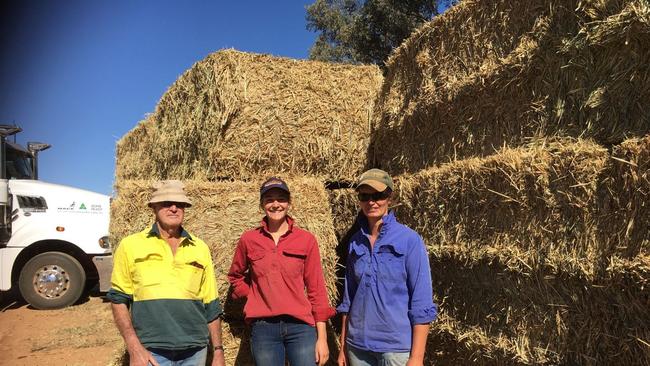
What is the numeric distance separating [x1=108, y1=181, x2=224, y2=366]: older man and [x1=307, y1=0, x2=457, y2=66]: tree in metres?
11.2

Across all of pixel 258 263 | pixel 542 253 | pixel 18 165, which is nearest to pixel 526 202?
pixel 542 253

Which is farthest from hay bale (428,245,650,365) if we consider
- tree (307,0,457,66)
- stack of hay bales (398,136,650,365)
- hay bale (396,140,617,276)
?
tree (307,0,457,66)

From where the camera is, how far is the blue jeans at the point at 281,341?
318 cm

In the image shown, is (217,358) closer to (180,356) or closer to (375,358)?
(180,356)

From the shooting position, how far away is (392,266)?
2.89 metres

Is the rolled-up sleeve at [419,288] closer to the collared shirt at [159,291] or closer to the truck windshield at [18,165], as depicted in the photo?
the collared shirt at [159,291]

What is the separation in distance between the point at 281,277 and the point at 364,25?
14.4 meters

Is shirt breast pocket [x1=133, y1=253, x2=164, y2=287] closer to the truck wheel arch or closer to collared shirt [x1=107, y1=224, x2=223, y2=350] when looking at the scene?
collared shirt [x1=107, y1=224, x2=223, y2=350]

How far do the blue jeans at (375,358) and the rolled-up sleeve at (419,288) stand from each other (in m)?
0.20

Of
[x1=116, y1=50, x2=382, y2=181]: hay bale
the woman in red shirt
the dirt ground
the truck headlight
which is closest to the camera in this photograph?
the woman in red shirt

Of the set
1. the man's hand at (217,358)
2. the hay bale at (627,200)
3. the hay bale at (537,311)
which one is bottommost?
the man's hand at (217,358)

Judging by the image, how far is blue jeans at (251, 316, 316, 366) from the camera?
3184 mm

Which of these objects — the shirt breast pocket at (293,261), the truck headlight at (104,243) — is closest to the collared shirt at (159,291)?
the shirt breast pocket at (293,261)

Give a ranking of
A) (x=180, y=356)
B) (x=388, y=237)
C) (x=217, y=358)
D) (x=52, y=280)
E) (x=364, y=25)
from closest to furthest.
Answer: (x=388, y=237)
(x=180, y=356)
(x=217, y=358)
(x=52, y=280)
(x=364, y=25)
